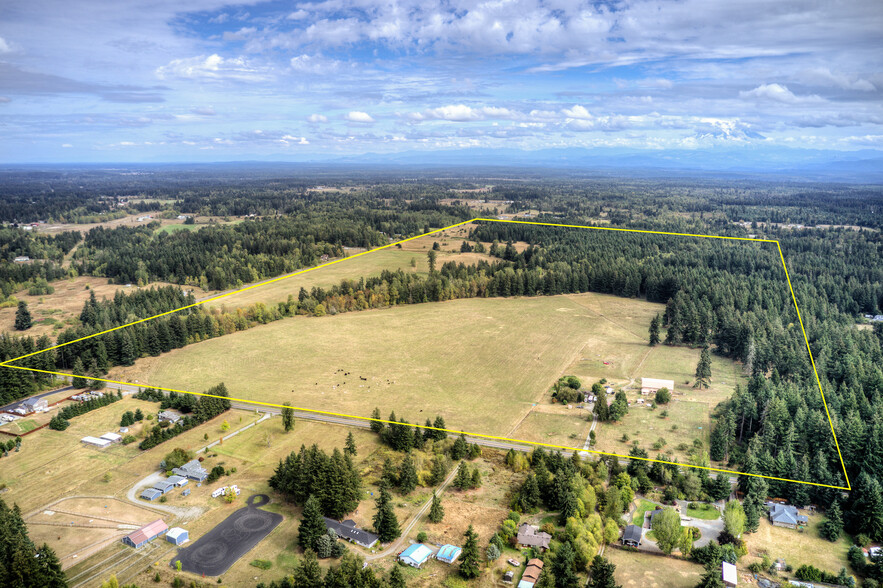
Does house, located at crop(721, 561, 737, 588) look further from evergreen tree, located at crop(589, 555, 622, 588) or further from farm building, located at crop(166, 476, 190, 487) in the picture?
farm building, located at crop(166, 476, 190, 487)

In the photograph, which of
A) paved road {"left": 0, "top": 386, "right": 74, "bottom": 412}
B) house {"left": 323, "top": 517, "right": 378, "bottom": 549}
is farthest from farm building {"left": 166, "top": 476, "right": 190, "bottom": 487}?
paved road {"left": 0, "top": 386, "right": 74, "bottom": 412}

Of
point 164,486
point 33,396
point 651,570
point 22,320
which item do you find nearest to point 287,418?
point 164,486

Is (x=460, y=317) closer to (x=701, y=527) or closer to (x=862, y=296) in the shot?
(x=701, y=527)

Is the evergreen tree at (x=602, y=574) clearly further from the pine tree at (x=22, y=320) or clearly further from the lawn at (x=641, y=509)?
the pine tree at (x=22, y=320)

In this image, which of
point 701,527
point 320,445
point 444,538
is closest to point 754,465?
point 701,527

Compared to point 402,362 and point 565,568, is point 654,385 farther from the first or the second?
→ point 565,568

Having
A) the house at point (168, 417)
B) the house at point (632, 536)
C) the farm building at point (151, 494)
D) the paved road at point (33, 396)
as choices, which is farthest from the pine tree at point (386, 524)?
the paved road at point (33, 396)
